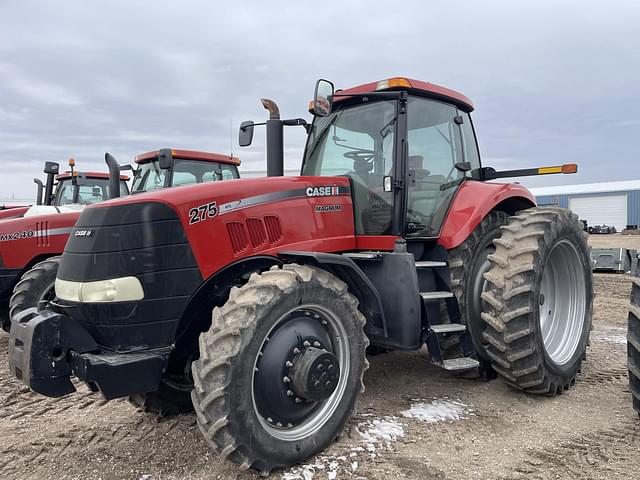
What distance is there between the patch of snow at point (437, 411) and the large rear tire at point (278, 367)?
0.68 metres

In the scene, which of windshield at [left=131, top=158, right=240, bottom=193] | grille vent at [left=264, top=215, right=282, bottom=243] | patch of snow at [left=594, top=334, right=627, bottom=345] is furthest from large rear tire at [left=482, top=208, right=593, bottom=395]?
windshield at [left=131, top=158, right=240, bottom=193]

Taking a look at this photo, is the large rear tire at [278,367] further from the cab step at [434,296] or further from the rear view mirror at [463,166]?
the rear view mirror at [463,166]

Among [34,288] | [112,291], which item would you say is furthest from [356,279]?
[34,288]

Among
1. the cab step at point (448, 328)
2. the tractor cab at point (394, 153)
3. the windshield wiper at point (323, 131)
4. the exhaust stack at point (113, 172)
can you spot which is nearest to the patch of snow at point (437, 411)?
the cab step at point (448, 328)

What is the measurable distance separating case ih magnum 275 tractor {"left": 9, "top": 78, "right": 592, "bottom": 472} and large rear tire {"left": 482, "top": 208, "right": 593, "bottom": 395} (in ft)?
0.05

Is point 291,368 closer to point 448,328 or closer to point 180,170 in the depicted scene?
point 448,328

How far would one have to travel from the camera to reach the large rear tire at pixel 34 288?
5.46 meters

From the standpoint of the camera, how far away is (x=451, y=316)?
4090 mm

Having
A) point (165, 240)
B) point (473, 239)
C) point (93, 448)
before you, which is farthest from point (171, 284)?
point (473, 239)

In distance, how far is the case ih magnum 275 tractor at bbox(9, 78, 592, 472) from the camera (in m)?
2.76

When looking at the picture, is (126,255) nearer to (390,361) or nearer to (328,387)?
(328,387)

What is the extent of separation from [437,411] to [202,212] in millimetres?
2250

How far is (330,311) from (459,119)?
2.40m

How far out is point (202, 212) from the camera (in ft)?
10.1
